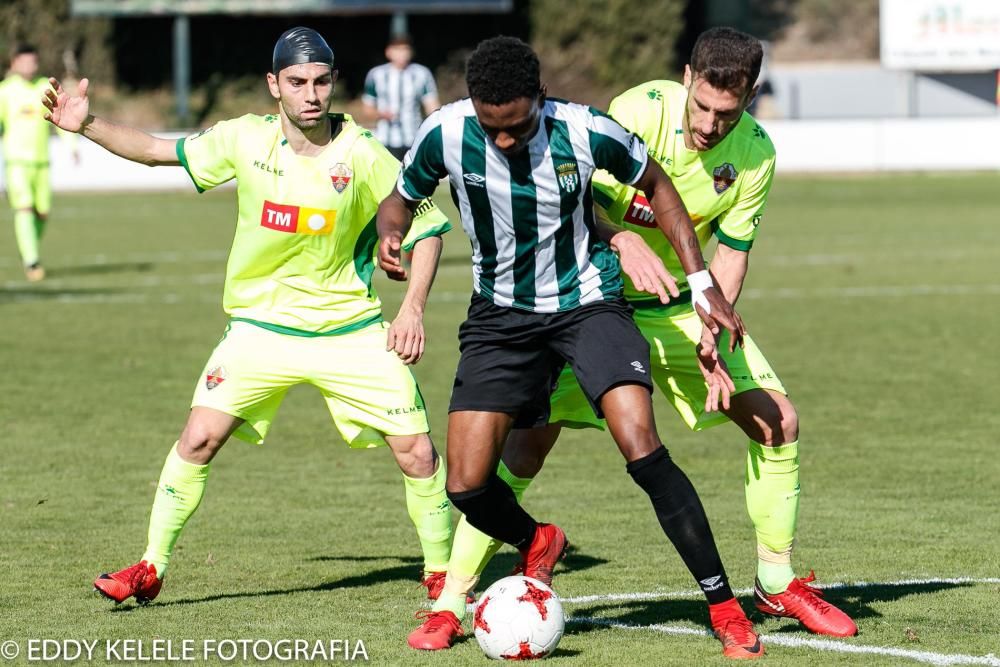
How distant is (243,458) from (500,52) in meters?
4.69

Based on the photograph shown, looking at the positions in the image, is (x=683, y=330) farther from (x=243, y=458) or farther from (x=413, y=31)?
(x=413, y=31)

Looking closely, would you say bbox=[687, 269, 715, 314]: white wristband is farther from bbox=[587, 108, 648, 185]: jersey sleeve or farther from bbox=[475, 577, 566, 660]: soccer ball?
bbox=[475, 577, 566, 660]: soccer ball

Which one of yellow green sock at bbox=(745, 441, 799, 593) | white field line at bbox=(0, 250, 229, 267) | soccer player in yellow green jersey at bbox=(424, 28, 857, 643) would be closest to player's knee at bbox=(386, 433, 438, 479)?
soccer player in yellow green jersey at bbox=(424, 28, 857, 643)

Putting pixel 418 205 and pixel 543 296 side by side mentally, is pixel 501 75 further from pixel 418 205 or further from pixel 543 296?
pixel 418 205

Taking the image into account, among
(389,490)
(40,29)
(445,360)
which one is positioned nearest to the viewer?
(389,490)

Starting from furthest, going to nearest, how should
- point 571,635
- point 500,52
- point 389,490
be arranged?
point 389,490 < point 571,635 < point 500,52

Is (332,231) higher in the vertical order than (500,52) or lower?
lower

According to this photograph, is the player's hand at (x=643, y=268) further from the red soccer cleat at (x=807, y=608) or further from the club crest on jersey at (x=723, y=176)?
the red soccer cleat at (x=807, y=608)

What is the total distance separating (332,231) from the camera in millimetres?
6312

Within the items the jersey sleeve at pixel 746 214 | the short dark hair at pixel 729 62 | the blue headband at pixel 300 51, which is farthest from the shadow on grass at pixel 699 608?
the blue headband at pixel 300 51

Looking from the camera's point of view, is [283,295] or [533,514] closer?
[283,295]

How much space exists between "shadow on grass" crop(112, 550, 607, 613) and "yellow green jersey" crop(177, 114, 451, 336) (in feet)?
3.38

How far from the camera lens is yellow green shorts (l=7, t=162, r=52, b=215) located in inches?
704

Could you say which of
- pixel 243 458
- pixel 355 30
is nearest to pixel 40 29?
pixel 355 30
